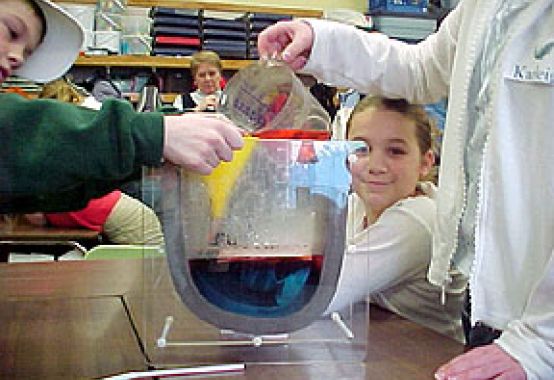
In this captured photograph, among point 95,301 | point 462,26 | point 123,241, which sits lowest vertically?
point 123,241

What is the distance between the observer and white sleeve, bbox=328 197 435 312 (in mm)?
855

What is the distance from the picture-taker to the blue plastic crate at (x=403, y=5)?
3965 mm

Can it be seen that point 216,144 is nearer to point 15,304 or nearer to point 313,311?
point 313,311

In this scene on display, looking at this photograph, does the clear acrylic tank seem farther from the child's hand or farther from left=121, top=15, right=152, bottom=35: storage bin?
left=121, top=15, right=152, bottom=35: storage bin

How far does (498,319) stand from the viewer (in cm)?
71

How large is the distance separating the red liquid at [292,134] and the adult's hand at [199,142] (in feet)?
0.23

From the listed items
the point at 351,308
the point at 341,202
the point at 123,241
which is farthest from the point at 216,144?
the point at 123,241

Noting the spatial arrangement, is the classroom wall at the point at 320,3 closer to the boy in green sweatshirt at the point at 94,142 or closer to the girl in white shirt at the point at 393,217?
the girl in white shirt at the point at 393,217

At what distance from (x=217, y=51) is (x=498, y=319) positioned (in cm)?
323

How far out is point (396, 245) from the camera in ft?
2.98

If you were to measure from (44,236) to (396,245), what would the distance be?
5.47 ft

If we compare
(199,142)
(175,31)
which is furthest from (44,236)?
(199,142)

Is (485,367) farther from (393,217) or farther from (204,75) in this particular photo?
(204,75)

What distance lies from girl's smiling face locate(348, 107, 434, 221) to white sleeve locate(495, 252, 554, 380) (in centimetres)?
38
